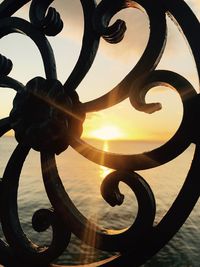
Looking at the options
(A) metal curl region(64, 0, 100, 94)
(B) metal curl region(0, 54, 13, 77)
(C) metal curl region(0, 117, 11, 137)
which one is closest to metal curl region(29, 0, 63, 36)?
(A) metal curl region(64, 0, 100, 94)

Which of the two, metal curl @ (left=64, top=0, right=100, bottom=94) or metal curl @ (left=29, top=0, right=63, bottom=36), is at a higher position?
metal curl @ (left=29, top=0, right=63, bottom=36)

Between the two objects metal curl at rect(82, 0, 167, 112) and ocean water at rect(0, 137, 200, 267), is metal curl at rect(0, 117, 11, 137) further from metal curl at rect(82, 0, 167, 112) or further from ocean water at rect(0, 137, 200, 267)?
ocean water at rect(0, 137, 200, 267)

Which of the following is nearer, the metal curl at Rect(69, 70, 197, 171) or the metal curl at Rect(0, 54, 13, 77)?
the metal curl at Rect(69, 70, 197, 171)

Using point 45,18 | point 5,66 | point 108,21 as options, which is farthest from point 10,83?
point 108,21

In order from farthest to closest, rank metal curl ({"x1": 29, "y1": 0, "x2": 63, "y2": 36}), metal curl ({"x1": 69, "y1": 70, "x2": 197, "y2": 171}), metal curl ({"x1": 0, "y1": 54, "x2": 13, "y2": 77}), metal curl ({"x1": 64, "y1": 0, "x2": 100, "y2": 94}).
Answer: metal curl ({"x1": 0, "y1": 54, "x2": 13, "y2": 77}) → metal curl ({"x1": 29, "y1": 0, "x2": 63, "y2": 36}) → metal curl ({"x1": 64, "y1": 0, "x2": 100, "y2": 94}) → metal curl ({"x1": 69, "y1": 70, "x2": 197, "y2": 171})

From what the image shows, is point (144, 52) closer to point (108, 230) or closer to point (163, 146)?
point (163, 146)

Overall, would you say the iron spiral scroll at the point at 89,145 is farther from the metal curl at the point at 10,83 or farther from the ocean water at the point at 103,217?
the ocean water at the point at 103,217

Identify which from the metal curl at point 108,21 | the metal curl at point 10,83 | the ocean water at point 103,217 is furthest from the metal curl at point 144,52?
the ocean water at point 103,217

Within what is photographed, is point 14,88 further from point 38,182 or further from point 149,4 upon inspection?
point 38,182
